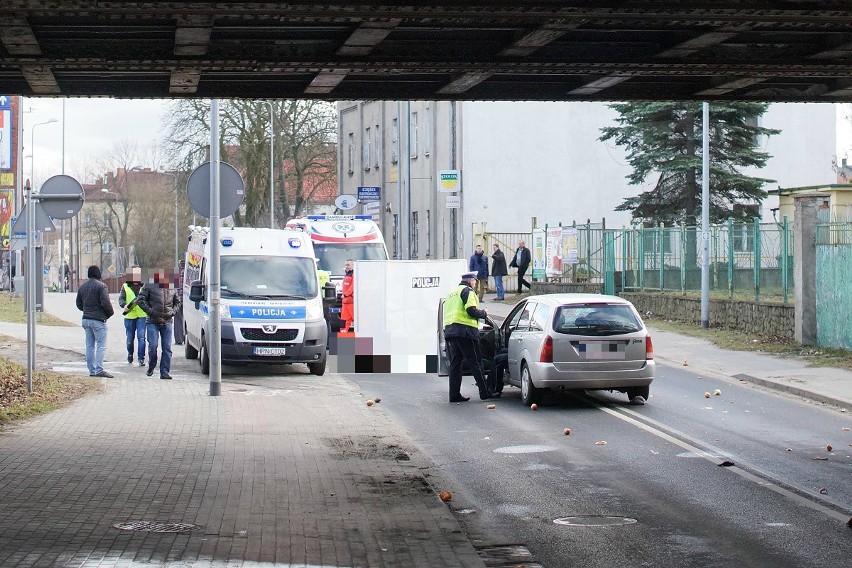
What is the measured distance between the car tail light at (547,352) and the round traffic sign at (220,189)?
4675 mm

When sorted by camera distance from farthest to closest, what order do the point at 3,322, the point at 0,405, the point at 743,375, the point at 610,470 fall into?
the point at 3,322 < the point at 743,375 < the point at 0,405 < the point at 610,470

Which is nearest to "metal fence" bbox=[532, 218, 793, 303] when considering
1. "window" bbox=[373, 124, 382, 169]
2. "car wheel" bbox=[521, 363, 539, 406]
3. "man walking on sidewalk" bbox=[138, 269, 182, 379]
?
"car wheel" bbox=[521, 363, 539, 406]

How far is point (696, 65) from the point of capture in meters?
13.0

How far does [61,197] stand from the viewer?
15984mm

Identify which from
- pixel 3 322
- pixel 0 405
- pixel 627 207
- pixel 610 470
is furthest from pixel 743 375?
pixel 3 322

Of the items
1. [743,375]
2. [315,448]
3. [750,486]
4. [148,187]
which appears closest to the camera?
[750,486]

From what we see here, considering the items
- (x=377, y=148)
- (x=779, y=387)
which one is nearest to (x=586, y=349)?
(x=779, y=387)

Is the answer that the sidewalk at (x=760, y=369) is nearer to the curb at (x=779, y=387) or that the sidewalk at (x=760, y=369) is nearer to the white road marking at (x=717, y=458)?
the curb at (x=779, y=387)

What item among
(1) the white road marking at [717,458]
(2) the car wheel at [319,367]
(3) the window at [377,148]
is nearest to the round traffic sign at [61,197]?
(2) the car wheel at [319,367]

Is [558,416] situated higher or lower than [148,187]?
lower

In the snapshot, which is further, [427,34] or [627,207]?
[627,207]

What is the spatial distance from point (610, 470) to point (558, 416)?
3.98 metres

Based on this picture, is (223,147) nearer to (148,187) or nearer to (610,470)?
(148,187)

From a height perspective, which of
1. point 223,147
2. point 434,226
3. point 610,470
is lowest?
point 610,470
